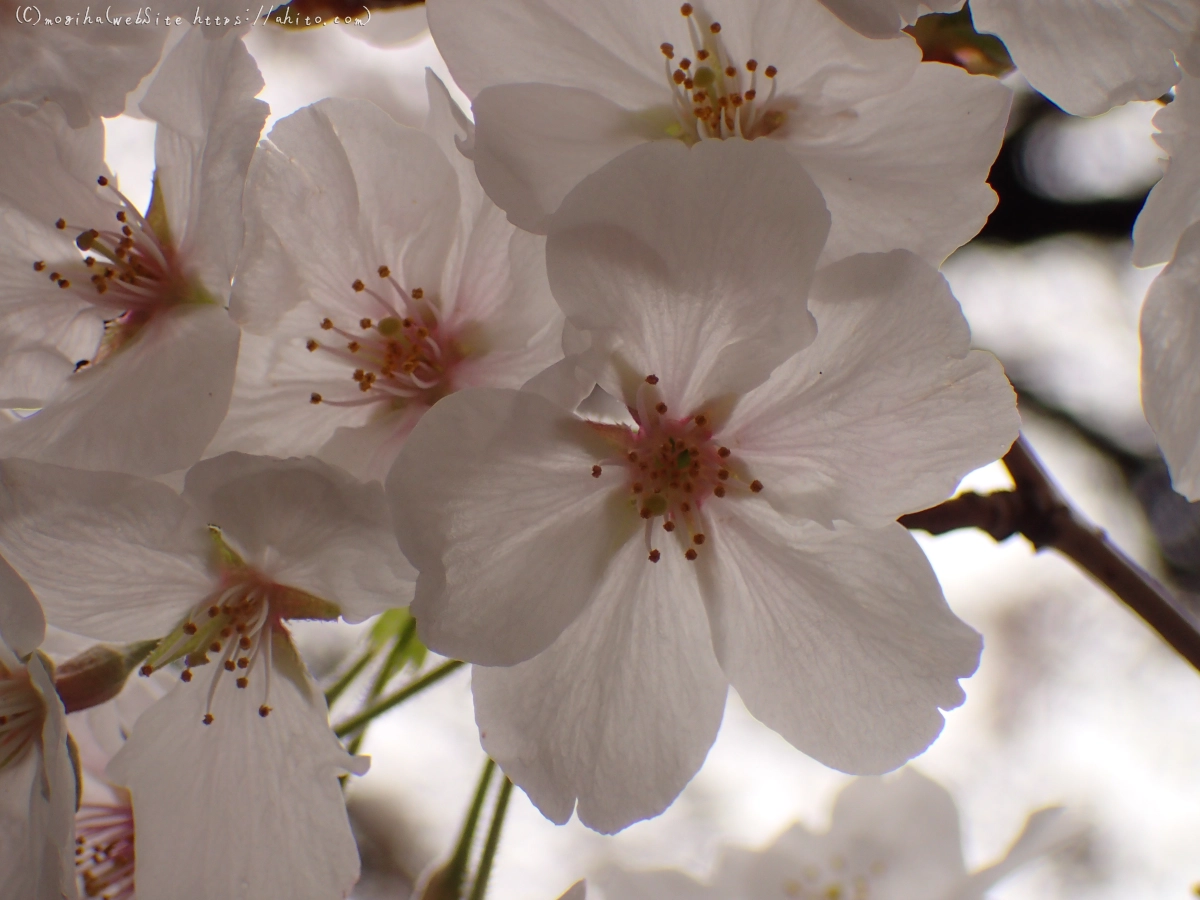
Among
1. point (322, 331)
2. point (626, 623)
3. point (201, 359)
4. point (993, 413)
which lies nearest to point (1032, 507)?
point (993, 413)

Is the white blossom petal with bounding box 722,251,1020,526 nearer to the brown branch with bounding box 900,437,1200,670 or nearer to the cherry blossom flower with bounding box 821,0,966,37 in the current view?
the cherry blossom flower with bounding box 821,0,966,37

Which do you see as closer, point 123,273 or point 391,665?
point 123,273

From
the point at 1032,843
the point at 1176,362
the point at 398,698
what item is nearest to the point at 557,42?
the point at 1176,362

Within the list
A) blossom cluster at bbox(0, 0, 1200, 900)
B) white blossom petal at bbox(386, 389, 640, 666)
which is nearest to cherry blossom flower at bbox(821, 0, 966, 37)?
blossom cluster at bbox(0, 0, 1200, 900)

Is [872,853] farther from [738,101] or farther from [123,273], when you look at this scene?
[123,273]

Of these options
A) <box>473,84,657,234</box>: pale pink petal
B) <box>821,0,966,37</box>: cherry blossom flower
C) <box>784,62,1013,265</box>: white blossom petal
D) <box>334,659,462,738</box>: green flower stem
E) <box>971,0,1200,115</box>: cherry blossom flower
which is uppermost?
<box>821,0,966,37</box>: cherry blossom flower

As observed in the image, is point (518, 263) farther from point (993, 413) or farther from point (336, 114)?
point (993, 413)

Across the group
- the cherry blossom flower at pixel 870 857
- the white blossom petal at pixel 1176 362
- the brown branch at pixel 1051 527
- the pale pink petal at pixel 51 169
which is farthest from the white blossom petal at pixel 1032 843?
the pale pink petal at pixel 51 169
